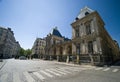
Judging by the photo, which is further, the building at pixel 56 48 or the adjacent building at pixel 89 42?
the building at pixel 56 48

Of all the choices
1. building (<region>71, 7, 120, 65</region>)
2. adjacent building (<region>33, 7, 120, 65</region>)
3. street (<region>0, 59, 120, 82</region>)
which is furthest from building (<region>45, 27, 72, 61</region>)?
street (<region>0, 59, 120, 82</region>)

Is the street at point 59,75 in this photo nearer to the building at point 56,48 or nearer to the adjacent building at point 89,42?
the adjacent building at point 89,42

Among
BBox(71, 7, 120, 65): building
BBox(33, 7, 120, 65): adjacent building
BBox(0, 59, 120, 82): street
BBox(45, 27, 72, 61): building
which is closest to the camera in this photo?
BBox(0, 59, 120, 82): street

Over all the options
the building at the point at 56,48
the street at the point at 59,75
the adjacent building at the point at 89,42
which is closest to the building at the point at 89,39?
the adjacent building at the point at 89,42

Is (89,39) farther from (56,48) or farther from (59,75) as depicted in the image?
(56,48)

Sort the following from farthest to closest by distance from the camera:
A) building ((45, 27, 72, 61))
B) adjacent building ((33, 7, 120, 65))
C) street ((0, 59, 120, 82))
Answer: building ((45, 27, 72, 61)), adjacent building ((33, 7, 120, 65)), street ((0, 59, 120, 82))

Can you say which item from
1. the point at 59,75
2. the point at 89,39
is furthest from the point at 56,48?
the point at 59,75

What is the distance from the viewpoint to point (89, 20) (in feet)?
70.6

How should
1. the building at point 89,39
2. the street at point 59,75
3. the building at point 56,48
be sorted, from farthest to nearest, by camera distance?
the building at point 56,48
the building at point 89,39
the street at point 59,75

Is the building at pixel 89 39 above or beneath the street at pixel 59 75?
above

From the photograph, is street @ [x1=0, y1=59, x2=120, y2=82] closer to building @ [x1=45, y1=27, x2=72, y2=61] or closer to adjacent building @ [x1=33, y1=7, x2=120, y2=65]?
adjacent building @ [x1=33, y1=7, x2=120, y2=65]

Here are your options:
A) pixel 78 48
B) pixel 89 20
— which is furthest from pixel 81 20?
pixel 78 48

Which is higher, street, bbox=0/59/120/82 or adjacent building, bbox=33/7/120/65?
adjacent building, bbox=33/7/120/65

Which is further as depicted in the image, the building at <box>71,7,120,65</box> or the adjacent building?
the building at <box>71,7,120,65</box>
